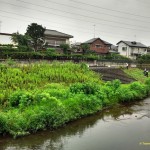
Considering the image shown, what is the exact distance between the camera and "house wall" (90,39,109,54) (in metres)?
83.9

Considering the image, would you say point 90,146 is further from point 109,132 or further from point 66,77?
point 66,77

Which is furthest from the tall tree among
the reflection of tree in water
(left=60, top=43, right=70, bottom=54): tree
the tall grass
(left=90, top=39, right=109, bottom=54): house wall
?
the reflection of tree in water

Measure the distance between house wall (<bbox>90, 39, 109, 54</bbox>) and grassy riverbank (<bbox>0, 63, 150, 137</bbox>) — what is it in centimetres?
4429

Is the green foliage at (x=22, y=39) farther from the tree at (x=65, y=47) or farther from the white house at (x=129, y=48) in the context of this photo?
the white house at (x=129, y=48)

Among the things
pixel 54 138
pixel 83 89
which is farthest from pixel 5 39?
pixel 54 138

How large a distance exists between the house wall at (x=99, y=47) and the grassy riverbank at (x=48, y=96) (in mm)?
44289

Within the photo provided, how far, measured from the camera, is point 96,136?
1928 cm

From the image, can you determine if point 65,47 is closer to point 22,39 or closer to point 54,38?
point 54,38

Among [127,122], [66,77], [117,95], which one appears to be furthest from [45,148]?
[66,77]

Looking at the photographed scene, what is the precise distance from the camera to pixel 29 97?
843 inches

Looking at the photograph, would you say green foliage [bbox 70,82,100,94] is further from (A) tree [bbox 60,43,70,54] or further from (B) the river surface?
(A) tree [bbox 60,43,70,54]

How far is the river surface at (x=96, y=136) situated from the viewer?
669 inches

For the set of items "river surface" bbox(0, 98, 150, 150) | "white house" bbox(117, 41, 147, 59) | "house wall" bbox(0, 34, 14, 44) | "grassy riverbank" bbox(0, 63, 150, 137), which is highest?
"house wall" bbox(0, 34, 14, 44)

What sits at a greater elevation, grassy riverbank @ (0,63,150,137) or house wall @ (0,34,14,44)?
house wall @ (0,34,14,44)
